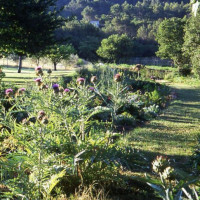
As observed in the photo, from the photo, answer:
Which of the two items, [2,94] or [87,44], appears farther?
[87,44]

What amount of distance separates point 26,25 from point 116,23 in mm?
55605

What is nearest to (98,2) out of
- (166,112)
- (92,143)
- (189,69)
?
(189,69)

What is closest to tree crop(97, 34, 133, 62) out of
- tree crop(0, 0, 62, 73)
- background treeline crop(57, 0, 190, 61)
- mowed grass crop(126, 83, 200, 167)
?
background treeline crop(57, 0, 190, 61)

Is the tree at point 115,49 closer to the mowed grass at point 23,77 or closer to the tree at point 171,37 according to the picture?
the tree at point 171,37

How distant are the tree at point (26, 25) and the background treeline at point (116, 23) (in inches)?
1131

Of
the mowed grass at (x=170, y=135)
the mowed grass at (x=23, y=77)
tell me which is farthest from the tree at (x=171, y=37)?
the mowed grass at (x=170, y=135)

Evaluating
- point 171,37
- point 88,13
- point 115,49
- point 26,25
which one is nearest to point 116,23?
point 88,13

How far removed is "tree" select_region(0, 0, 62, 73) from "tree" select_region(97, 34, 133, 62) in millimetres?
30953

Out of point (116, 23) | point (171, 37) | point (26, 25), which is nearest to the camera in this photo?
point (26, 25)

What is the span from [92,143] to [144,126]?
3.72 meters

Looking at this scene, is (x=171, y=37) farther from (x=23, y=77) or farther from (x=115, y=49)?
(x=23, y=77)

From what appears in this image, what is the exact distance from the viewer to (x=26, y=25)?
11.5 meters

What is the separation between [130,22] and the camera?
64.1m

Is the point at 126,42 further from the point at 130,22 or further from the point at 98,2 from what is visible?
the point at 98,2
